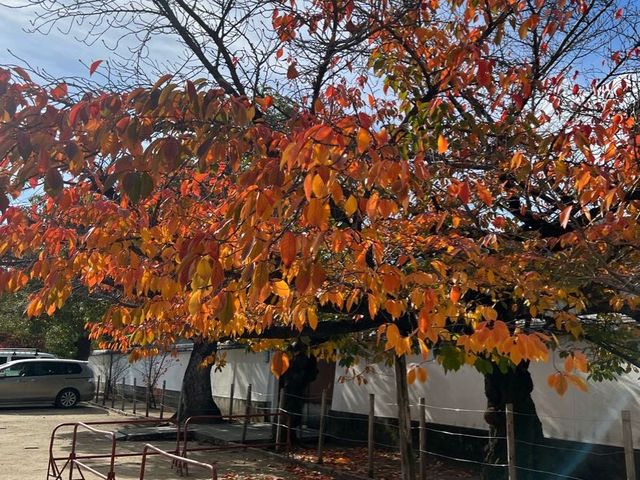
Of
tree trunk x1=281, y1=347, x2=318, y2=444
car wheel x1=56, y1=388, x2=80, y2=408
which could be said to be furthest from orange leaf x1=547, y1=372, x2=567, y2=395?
car wheel x1=56, y1=388, x2=80, y2=408

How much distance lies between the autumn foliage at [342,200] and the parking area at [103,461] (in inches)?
137

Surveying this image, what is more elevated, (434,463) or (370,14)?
(370,14)

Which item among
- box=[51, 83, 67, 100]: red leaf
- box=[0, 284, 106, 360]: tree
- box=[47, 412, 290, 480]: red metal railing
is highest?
box=[0, 284, 106, 360]: tree

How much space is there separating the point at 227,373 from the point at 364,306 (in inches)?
526

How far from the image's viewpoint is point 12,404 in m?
20.9

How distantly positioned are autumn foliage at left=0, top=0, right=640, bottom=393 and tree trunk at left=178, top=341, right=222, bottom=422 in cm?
754

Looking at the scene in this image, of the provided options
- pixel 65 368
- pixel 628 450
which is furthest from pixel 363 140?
pixel 65 368

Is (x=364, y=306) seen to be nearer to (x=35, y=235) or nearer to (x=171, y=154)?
(x=35, y=235)

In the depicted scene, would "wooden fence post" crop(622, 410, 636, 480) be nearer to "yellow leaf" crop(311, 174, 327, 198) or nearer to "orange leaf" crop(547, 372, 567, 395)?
"orange leaf" crop(547, 372, 567, 395)

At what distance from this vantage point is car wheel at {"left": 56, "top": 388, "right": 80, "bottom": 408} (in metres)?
22.0

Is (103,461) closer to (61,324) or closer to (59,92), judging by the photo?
(59,92)

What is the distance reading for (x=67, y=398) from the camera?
72.4 feet

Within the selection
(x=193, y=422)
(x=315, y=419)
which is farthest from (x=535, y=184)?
(x=193, y=422)

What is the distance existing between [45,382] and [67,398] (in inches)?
39.7
